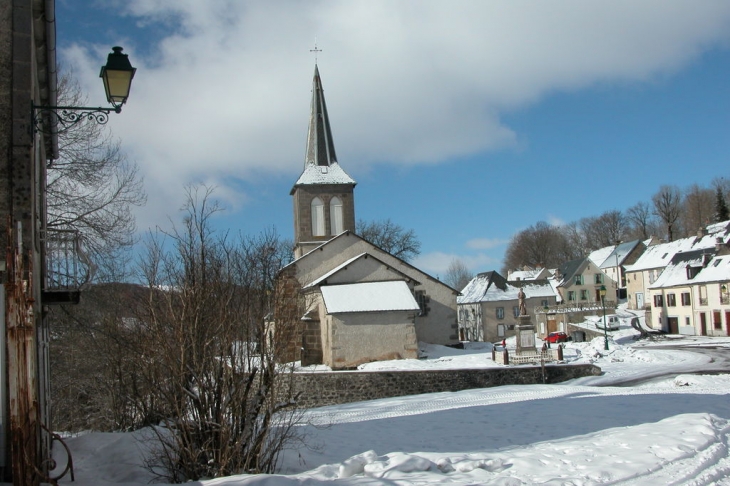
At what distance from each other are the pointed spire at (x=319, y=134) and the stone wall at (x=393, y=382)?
1990 cm

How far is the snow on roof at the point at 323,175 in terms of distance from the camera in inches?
1597

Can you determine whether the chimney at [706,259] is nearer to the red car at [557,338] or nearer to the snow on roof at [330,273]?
the red car at [557,338]

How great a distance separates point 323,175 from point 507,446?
31728 millimetres

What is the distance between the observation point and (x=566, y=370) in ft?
84.5

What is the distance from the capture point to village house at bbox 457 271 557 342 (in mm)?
56719

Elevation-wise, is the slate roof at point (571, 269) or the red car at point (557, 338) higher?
the slate roof at point (571, 269)

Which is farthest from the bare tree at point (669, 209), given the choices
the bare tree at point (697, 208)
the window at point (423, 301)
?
the window at point (423, 301)

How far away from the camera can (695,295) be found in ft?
164

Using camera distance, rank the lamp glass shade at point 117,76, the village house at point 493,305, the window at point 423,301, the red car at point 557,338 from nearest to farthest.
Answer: the lamp glass shade at point 117,76 < the window at point 423,301 < the red car at point 557,338 < the village house at point 493,305

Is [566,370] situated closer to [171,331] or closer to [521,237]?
[171,331]

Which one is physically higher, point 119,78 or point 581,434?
point 119,78

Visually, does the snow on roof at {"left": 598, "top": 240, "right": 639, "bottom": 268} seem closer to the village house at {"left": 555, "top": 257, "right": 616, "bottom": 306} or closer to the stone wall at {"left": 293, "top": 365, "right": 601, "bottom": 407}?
the village house at {"left": 555, "top": 257, "right": 616, "bottom": 306}

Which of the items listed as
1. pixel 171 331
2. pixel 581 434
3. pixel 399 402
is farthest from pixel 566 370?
pixel 171 331

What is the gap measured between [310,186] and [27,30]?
1267 inches
